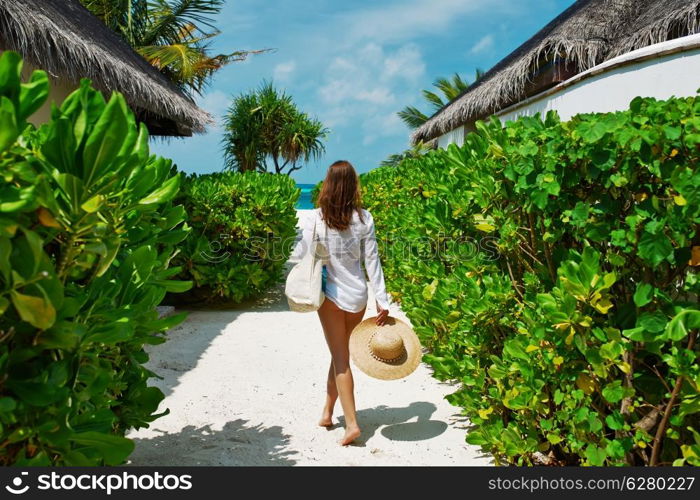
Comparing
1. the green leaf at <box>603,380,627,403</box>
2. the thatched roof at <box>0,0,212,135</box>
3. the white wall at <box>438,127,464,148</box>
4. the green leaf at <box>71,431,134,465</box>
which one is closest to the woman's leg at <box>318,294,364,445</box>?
the green leaf at <box>603,380,627,403</box>

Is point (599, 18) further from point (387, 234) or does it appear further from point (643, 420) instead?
point (643, 420)

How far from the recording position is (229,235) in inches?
305

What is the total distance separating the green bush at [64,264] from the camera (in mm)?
1467

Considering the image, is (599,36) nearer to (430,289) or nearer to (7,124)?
(430,289)

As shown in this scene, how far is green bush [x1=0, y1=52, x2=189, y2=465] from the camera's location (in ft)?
4.81

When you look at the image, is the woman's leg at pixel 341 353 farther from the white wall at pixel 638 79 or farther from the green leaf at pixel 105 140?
the white wall at pixel 638 79

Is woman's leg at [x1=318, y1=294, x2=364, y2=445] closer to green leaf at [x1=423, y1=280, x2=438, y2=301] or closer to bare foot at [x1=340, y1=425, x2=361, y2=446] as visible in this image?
bare foot at [x1=340, y1=425, x2=361, y2=446]

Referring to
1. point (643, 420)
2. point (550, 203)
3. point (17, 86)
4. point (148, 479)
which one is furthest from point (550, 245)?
point (17, 86)

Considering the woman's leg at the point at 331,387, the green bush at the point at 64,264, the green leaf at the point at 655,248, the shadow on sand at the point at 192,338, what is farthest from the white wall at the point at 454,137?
the green bush at the point at 64,264

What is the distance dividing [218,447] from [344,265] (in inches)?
54.3

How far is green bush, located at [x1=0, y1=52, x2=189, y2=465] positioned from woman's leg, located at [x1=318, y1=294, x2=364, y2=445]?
68.9 inches

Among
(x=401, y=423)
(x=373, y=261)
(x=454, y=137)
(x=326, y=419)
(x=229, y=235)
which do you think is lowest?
(x=401, y=423)

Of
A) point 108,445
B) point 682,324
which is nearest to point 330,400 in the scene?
point 108,445

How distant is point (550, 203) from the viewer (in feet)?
8.44
